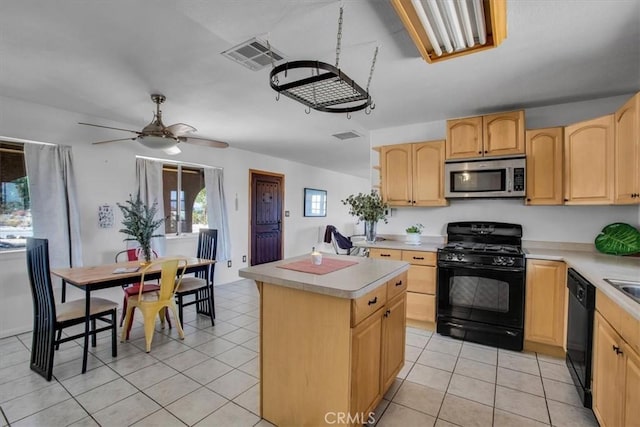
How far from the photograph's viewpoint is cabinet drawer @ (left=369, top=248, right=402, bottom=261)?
131 inches

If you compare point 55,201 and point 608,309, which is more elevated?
point 55,201

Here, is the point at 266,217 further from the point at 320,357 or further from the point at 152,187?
the point at 320,357

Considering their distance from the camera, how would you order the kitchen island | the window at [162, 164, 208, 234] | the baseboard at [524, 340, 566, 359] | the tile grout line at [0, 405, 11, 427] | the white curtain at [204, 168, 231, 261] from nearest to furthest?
the kitchen island < the tile grout line at [0, 405, 11, 427] < the baseboard at [524, 340, 566, 359] < the window at [162, 164, 208, 234] < the white curtain at [204, 168, 231, 261]

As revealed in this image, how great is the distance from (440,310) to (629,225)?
1.82 metres

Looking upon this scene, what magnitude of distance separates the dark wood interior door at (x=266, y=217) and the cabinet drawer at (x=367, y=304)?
Answer: 4.30 metres

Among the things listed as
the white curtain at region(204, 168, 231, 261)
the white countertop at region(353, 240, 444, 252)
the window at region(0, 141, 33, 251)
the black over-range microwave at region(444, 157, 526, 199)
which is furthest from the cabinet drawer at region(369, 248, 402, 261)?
the window at region(0, 141, 33, 251)

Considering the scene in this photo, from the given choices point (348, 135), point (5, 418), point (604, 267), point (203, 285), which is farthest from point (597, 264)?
point (5, 418)

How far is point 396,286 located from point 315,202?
5.71 metres

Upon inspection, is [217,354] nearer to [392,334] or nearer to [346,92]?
[392,334]

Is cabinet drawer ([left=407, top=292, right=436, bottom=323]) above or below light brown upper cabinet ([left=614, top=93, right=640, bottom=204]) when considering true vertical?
below

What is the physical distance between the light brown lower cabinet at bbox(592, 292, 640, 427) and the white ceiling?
1.65 meters

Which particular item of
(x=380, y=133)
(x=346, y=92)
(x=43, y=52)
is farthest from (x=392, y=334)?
(x=43, y=52)

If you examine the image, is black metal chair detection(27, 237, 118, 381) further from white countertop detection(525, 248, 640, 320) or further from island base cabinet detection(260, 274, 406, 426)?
white countertop detection(525, 248, 640, 320)

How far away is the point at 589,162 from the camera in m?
2.68
